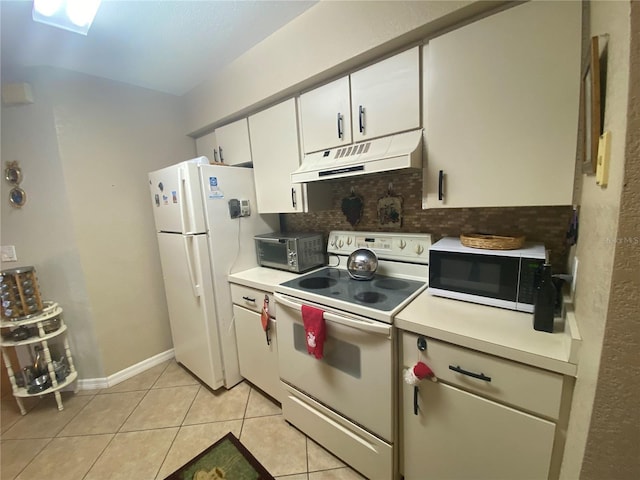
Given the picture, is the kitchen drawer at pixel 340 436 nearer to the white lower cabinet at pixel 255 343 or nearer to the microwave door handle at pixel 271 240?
the white lower cabinet at pixel 255 343

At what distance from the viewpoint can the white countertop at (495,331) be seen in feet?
2.71

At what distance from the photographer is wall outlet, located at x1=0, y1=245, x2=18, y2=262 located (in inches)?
76.4

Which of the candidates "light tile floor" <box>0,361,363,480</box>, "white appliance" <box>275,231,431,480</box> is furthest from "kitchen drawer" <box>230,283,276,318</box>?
"light tile floor" <box>0,361,363,480</box>

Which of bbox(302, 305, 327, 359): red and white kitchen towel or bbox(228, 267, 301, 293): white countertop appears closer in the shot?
Result: bbox(302, 305, 327, 359): red and white kitchen towel

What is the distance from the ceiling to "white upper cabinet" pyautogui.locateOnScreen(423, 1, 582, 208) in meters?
0.89

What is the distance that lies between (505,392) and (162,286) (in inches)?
103

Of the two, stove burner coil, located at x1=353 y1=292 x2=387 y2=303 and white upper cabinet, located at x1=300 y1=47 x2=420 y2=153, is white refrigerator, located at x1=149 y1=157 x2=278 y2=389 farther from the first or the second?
stove burner coil, located at x1=353 y1=292 x2=387 y2=303

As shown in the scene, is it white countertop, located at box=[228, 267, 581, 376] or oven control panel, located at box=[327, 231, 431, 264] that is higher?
oven control panel, located at box=[327, 231, 431, 264]

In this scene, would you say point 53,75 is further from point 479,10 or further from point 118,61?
point 479,10

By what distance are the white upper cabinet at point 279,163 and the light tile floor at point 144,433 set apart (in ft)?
4.80

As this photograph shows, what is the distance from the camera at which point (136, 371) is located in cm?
231

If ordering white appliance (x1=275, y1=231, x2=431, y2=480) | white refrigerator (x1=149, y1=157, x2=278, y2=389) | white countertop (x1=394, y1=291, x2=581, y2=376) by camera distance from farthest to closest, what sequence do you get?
1. white refrigerator (x1=149, y1=157, x2=278, y2=389)
2. white appliance (x1=275, y1=231, x2=431, y2=480)
3. white countertop (x1=394, y1=291, x2=581, y2=376)

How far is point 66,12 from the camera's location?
1.25m

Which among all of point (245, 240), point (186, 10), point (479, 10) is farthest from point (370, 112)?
point (245, 240)
